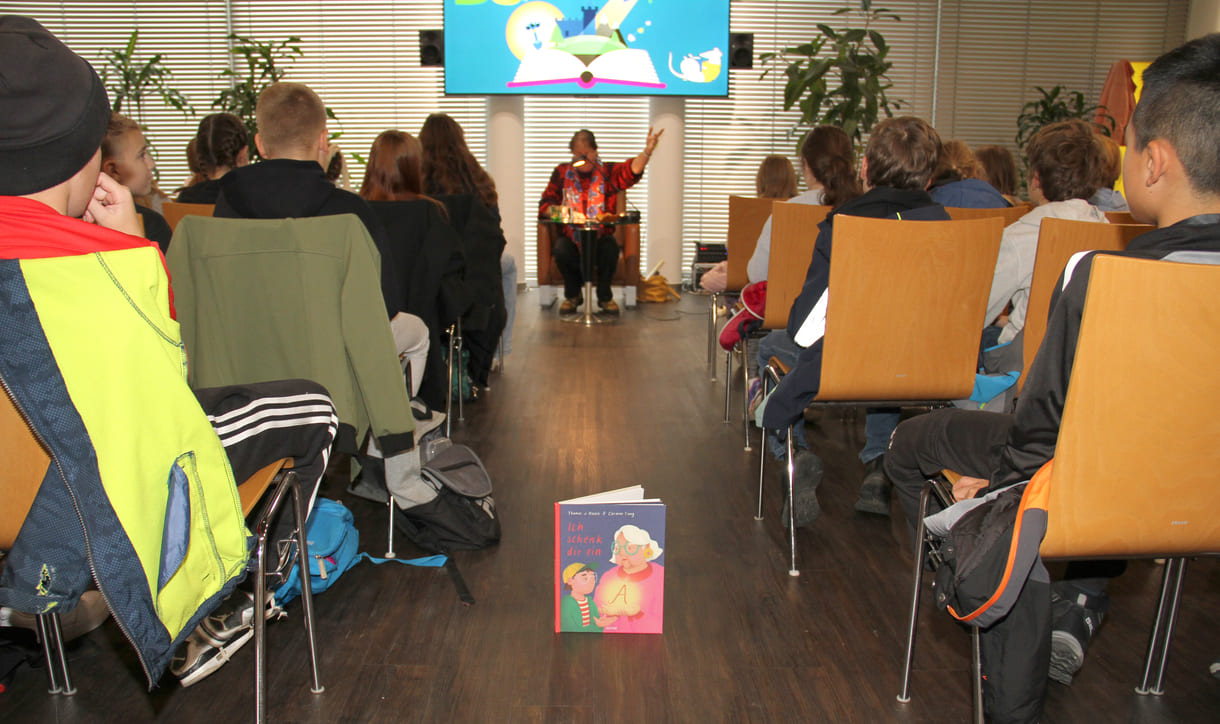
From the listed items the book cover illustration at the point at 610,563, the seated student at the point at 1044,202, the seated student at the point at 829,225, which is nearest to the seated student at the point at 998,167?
the seated student at the point at 1044,202

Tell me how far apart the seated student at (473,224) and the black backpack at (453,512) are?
100 cm

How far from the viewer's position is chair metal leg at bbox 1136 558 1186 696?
1.67m

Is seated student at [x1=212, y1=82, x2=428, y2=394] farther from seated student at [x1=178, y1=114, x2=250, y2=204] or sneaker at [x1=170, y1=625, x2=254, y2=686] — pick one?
seated student at [x1=178, y1=114, x2=250, y2=204]

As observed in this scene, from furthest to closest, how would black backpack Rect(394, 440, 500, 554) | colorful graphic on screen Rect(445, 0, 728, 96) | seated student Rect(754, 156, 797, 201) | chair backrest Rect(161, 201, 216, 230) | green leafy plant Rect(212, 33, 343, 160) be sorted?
colorful graphic on screen Rect(445, 0, 728, 96), green leafy plant Rect(212, 33, 343, 160), seated student Rect(754, 156, 797, 201), chair backrest Rect(161, 201, 216, 230), black backpack Rect(394, 440, 500, 554)

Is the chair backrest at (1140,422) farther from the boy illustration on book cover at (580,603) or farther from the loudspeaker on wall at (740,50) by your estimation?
the loudspeaker on wall at (740,50)

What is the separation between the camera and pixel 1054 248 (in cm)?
199

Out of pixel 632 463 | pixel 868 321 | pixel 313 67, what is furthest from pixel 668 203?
pixel 868 321

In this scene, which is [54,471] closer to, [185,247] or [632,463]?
[185,247]

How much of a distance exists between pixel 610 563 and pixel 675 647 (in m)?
0.24

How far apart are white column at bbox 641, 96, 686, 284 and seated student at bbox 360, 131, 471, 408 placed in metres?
4.34

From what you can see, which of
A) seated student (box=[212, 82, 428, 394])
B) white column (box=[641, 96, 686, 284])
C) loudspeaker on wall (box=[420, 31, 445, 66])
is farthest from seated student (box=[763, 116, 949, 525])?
loudspeaker on wall (box=[420, 31, 445, 66])

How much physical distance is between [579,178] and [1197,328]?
5214mm

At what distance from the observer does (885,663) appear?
73.3 inches

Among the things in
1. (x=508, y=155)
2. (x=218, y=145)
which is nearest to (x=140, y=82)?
(x=508, y=155)
